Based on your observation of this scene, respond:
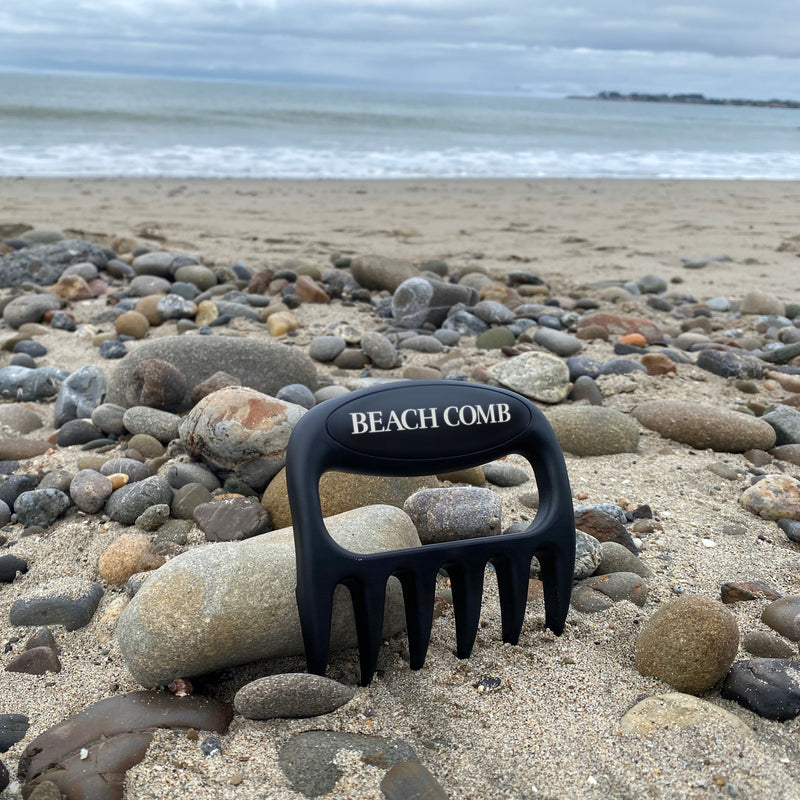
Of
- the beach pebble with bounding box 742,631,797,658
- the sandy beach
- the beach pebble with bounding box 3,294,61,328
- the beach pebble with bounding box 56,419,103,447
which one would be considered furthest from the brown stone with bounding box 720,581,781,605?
the beach pebble with bounding box 3,294,61,328

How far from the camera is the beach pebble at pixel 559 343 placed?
4.20m

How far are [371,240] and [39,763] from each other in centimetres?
700

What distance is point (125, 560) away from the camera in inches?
85.1

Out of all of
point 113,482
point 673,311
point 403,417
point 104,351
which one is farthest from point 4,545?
point 673,311

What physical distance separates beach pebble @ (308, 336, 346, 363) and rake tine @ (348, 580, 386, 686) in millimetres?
2493

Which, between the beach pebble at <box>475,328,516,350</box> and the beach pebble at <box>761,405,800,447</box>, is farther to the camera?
the beach pebble at <box>475,328,516,350</box>

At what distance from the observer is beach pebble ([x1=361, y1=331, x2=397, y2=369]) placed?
4020 mm

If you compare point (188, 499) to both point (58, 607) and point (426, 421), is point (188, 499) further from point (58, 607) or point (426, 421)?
point (426, 421)

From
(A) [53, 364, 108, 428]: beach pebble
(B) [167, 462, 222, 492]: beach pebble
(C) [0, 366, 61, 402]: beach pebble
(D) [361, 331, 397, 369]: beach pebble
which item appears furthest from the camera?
(D) [361, 331, 397, 369]: beach pebble

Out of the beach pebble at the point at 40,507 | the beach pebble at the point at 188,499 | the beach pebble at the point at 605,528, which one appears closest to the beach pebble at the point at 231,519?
the beach pebble at the point at 188,499

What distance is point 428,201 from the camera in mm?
11203

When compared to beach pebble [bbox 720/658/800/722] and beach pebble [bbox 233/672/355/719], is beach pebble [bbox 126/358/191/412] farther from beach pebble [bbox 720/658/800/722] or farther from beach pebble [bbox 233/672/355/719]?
beach pebble [bbox 720/658/800/722]

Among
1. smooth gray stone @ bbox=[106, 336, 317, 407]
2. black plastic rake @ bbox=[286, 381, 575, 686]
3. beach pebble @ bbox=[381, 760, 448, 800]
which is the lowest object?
beach pebble @ bbox=[381, 760, 448, 800]

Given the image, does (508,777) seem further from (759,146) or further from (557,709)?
(759,146)
